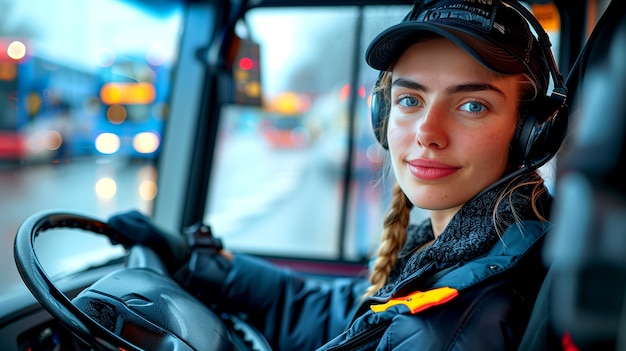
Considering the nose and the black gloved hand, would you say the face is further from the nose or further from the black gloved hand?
the black gloved hand

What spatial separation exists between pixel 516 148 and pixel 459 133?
0.47 feet

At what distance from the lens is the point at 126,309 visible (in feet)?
3.83

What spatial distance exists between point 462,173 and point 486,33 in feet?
0.97

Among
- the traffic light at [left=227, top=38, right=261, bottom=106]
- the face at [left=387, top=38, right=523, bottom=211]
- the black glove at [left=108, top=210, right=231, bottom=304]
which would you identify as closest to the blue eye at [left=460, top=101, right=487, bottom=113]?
the face at [left=387, top=38, right=523, bottom=211]

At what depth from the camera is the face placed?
116 cm

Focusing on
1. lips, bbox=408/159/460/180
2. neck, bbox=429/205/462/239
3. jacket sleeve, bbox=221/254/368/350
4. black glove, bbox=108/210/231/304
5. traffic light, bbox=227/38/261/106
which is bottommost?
jacket sleeve, bbox=221/254/368/350

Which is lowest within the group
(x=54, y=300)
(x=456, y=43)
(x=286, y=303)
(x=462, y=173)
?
(x=286, y=303)

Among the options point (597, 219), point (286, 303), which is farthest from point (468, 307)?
point (286, 303)

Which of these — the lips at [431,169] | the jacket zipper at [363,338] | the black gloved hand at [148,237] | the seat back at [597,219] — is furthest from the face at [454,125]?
the black gloved hand at [148,237]

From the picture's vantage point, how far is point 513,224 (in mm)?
1095

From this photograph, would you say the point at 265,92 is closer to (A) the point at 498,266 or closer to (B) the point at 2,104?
(A) the point at 498,266

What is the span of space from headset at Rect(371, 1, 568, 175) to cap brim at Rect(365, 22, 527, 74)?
85mm

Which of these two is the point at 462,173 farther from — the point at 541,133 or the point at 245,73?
the point at 245,73

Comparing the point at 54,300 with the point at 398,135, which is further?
the point at 398,135
